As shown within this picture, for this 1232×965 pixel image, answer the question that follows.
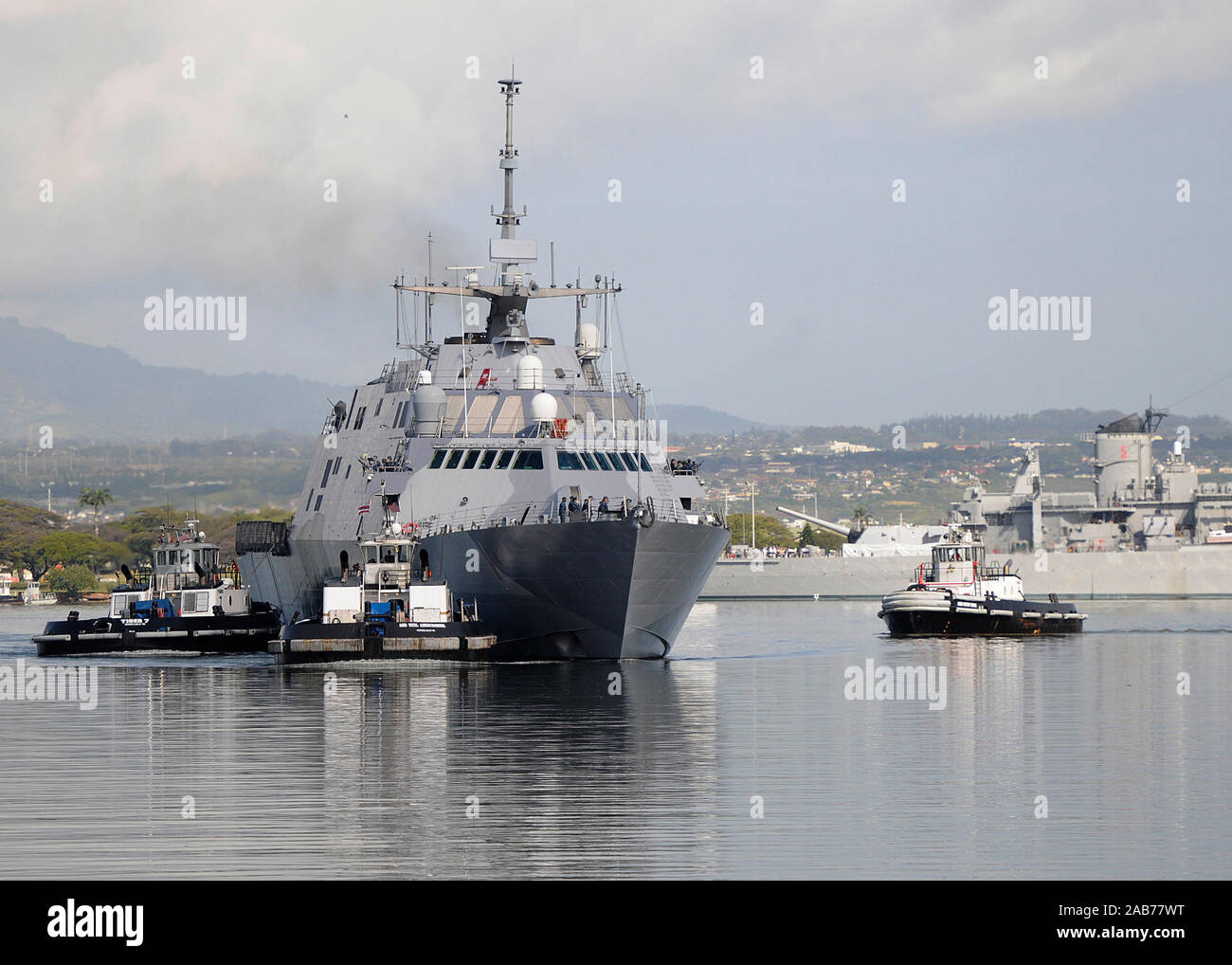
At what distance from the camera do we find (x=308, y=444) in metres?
127

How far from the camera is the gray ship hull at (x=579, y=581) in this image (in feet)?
138

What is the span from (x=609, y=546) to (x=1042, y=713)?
12.9 meters

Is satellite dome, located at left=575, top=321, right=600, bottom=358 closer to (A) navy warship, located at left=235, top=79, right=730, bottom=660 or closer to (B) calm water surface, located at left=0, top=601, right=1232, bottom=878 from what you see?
(A) navy warship, located at left=235, top=79, right=730, bottom=660

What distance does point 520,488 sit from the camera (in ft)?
149

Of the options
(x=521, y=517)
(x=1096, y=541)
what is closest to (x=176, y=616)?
(x=521, y=517)

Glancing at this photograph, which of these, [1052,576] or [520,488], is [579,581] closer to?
[520,488]

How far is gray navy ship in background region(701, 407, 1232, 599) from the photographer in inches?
4862

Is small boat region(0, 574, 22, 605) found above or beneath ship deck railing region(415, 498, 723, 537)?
beneath

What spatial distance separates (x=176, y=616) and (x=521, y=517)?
63.0ft

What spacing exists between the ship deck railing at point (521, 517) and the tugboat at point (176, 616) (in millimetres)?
13990

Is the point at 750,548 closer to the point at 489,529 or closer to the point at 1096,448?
the point at 1096,448

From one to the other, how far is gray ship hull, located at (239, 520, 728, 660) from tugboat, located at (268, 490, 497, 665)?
0.75 metres

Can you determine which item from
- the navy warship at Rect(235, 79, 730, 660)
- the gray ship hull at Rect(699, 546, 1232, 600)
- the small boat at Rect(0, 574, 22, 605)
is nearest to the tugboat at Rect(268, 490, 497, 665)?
the navy warship at Rect(235, 79, 730, 660)
